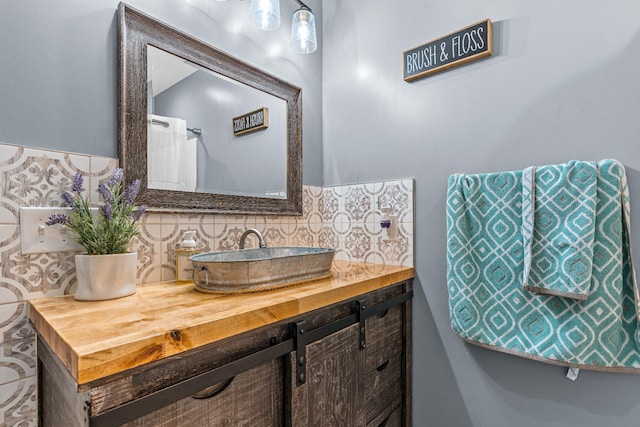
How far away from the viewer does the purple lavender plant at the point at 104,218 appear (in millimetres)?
828

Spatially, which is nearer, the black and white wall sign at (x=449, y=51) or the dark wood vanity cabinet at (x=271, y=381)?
the dark wood vanity cabinet at (x=271, y=381)

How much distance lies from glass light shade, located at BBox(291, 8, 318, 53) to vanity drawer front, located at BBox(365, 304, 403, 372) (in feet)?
3.76

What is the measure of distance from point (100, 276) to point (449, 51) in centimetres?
139

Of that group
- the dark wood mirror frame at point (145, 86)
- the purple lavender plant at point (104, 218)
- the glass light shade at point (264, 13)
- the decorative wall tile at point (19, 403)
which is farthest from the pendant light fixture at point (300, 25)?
the decorative wall tile at point (19, 403)

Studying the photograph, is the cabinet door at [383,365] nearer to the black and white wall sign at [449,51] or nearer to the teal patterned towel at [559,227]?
the teal patterned towel at [559,227]

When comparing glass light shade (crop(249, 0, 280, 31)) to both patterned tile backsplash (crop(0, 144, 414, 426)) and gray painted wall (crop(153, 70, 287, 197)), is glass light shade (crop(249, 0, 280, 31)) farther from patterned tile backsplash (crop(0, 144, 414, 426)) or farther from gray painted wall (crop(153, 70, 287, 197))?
patterned tile backsplash (crop(0, 144, 414, 426))

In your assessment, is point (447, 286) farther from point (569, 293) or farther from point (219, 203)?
point (219, 203)

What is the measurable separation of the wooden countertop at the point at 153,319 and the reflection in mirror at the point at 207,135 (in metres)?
0.39

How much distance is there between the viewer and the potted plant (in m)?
0.81

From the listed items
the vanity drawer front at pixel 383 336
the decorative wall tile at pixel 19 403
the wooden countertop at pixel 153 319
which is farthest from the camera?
the vanity drawer front at pixel 383 336

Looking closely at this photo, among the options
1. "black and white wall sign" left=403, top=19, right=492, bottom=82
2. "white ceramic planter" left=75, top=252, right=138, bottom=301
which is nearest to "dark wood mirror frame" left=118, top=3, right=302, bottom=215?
"white ceramic planter" left=75, top=252, right=138, bottom=301

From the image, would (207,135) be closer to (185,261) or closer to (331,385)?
(185,261)

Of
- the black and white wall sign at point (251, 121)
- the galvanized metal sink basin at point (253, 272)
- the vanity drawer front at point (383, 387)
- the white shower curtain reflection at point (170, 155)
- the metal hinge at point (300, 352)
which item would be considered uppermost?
the black and white wall sign at point (251, 121)

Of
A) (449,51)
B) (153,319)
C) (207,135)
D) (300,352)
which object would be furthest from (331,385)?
(449,51)
